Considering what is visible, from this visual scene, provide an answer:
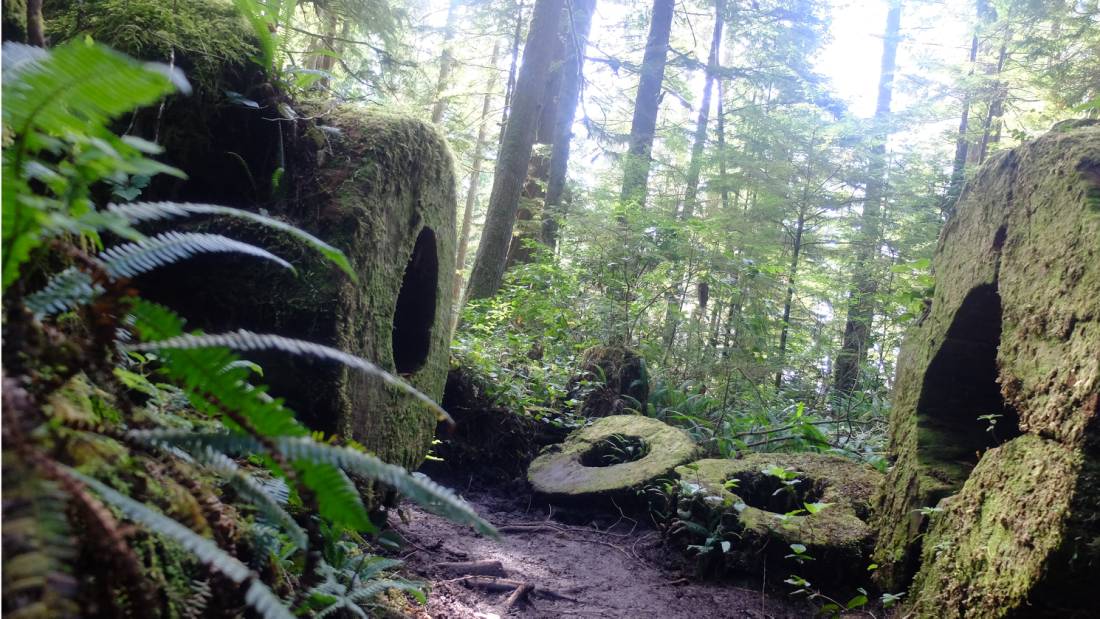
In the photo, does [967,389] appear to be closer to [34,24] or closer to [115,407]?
[115,407]

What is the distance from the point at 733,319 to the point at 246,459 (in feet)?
24.0

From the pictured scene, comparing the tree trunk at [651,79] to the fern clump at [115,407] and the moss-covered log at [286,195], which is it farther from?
the fern clump at [115,407]

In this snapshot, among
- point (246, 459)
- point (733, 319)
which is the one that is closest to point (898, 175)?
point (733, 319)

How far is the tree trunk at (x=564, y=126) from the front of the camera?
1162 cm

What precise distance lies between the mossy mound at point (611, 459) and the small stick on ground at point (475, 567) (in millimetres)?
1705

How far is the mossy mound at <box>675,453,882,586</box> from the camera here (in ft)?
13.9

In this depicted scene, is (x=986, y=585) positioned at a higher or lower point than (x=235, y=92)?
lower

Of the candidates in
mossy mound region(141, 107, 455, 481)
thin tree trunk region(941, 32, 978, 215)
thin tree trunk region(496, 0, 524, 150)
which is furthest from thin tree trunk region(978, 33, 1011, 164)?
mossy mound region(141, 107, 455, 481)

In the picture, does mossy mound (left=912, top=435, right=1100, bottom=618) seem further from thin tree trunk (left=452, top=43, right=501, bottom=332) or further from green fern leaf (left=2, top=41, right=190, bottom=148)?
thin tree trunk (left=452, top=43, right=501, bottom=332)

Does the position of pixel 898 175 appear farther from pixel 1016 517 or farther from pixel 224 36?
pixel 224 36

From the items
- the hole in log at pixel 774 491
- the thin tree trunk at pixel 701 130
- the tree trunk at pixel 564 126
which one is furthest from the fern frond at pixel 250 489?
the thin tree trunk at pixel 701 130

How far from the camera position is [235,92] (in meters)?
3.34

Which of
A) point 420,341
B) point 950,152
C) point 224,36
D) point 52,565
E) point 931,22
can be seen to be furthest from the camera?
point 931,22

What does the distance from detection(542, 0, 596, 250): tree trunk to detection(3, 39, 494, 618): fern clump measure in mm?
9871
